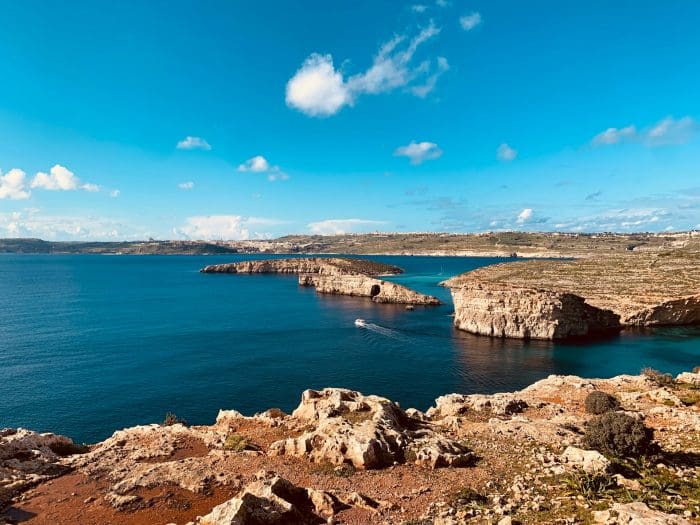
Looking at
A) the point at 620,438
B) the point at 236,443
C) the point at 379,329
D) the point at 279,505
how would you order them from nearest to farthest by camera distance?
the point at 279,505 → the point at 620,438 → the point at 236,443 → the point at 379,329

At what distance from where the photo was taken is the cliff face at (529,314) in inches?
2712

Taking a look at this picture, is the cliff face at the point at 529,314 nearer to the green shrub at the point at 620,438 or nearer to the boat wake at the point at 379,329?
the boat wake at the point at 379,329

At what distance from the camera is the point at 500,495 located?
16.5m

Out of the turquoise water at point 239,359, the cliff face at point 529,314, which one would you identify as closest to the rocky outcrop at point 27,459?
the turquoise water at point 239,359

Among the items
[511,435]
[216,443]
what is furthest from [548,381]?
[216,443]

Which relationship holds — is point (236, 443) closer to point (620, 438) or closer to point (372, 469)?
point (372, 469)

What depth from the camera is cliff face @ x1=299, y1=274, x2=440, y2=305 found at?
112 metres

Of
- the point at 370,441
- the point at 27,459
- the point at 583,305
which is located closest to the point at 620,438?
the point at 370,441

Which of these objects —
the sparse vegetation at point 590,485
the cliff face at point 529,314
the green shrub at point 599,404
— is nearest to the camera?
the sparse vegetation at point 590,485

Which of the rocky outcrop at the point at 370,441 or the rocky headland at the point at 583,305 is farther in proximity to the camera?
the rocky headland at the point at 583,305

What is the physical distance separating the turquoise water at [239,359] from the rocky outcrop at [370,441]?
58.9ft

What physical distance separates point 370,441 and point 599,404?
16721 millimetres

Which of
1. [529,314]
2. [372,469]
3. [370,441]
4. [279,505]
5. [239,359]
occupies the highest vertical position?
[279,505]

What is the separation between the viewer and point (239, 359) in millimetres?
57344
